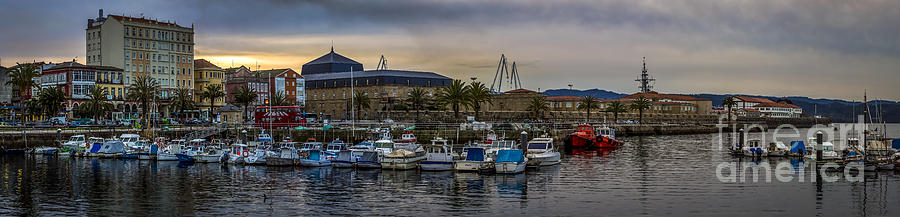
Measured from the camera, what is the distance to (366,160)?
5972 cm

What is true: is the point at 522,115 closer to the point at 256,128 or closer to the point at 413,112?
the point at 413,112

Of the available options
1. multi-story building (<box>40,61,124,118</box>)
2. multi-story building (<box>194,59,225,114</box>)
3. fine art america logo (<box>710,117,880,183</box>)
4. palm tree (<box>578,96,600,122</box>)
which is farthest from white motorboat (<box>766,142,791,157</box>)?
multi-story building (<box>194,59,225,114</box>)

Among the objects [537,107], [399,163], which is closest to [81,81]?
[537,107]

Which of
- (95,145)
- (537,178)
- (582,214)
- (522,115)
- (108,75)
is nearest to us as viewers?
(582,214)

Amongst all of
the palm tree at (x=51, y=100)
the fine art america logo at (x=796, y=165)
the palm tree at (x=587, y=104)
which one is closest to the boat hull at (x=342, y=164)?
the fine art america logo at (x=796, y=165)

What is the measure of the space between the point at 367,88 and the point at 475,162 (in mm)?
91773

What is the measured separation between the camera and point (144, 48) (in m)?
133

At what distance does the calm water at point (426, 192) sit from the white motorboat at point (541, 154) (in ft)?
3.14

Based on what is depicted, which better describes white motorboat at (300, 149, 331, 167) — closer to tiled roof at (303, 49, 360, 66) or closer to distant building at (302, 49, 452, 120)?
distant building at (302, 49, 452, 120)

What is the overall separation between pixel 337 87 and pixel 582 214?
117 metres

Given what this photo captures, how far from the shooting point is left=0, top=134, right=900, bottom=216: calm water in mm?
39469

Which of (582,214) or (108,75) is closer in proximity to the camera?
(582,214)

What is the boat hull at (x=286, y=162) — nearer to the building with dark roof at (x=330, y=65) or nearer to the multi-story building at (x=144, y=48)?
the multi-story building at (x=144, y=48)

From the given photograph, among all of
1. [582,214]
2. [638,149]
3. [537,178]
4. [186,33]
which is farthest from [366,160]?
[186,33]
